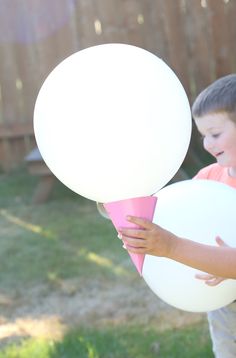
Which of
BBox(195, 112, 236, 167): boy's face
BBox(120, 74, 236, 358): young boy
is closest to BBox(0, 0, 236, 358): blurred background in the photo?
BBox(120, 74, 236, 358): young boy

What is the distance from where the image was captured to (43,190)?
4535 millimetres

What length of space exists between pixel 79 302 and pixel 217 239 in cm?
140

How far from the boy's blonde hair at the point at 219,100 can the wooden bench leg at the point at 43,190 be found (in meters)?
2.93

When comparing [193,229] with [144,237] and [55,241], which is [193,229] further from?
[55,241]

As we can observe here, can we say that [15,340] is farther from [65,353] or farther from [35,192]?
[35,192]

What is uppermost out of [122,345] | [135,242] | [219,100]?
[219,100]

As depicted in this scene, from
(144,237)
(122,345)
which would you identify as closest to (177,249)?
(144,237)

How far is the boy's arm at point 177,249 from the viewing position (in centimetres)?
126

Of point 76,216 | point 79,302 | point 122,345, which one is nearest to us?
point 122,345

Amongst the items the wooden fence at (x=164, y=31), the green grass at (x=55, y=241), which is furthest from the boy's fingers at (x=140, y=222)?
the wooden fence at (x=164, y=31)

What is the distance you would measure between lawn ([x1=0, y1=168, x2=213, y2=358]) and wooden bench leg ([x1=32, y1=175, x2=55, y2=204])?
44cm

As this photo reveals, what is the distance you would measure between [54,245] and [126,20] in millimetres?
2125

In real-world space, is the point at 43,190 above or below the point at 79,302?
below

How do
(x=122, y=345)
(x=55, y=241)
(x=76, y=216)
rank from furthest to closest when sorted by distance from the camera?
(x=76, y=216) < (x=55, y=241) < (x=122, y=345)
